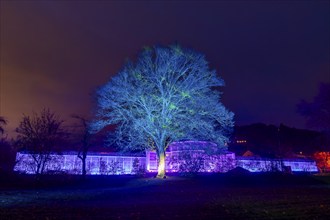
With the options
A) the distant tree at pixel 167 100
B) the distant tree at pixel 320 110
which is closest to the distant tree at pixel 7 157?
the distant tree at pixel 167 100

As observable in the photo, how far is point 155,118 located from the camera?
2503 cm

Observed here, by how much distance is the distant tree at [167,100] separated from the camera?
2416 cm

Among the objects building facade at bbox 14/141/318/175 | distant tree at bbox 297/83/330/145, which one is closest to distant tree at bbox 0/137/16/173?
building facade at bbox 14/141/318/175

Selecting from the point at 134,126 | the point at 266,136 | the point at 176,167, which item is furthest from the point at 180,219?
the point at 266,136

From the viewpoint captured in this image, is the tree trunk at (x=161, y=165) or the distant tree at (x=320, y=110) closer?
the tree trunk at (x=161, y=165)

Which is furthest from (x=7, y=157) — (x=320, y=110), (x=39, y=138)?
(x=320, y=110)

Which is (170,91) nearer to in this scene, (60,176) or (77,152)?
(60,176)

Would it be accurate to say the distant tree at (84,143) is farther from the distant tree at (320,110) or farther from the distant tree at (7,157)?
the distant tree at (320,110)

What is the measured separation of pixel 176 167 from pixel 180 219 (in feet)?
85.7

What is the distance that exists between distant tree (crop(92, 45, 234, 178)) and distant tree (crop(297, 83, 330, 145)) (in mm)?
19820

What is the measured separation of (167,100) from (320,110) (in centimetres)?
2494

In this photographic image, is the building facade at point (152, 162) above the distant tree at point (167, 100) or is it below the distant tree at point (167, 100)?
below

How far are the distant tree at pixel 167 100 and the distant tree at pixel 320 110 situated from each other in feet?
65.0

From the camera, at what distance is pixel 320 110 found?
1497 inches
